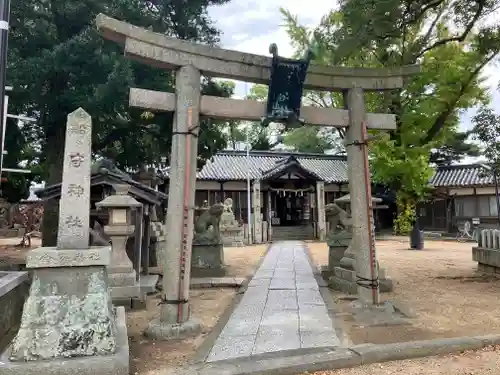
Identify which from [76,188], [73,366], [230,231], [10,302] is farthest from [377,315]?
[230,231]

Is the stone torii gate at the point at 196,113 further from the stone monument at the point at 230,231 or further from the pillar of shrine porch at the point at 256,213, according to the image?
the pillar of shrine porch at the point at 256,213

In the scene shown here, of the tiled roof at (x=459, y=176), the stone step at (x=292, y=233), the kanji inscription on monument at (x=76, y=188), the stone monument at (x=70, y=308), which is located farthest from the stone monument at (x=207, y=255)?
the tiled roof at (x=459, y=176)

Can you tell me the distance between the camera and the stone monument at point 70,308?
12.3ft

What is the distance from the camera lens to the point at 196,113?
5.57 meters

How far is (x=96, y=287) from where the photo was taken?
4.10m

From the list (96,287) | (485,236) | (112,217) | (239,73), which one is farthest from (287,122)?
(485,236)

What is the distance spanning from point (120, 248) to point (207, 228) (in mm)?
3985

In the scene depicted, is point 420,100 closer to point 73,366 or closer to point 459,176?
point 459,176

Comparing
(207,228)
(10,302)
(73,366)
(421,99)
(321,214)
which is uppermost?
(421,99)

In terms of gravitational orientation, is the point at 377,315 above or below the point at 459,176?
below

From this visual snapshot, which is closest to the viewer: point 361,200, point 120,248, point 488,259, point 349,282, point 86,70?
point 361,200

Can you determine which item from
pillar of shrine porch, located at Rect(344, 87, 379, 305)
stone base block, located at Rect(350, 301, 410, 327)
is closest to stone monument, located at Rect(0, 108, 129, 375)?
stone base block, located at Rect(350, 301, 410, 327)

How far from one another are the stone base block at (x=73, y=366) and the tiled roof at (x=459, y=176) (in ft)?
83.9

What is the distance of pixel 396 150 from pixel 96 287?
2167 centimetres
